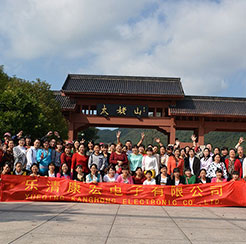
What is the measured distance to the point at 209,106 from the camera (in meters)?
23.0

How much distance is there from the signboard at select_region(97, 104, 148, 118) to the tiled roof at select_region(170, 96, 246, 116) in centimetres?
229

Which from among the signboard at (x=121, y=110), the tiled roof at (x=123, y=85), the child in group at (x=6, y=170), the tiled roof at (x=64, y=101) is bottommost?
the child in group at (x=6, y=170)

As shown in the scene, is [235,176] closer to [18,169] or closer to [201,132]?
[18,169]

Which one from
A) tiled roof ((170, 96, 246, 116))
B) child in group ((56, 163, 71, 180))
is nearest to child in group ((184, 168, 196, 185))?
child in group ((56, 163, 71, 180))

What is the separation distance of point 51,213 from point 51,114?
546 inches

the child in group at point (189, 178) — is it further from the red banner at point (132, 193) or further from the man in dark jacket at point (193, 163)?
the man in dark jacket at point (193, 163)

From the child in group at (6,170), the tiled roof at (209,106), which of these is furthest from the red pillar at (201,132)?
the child in group at (6,170)

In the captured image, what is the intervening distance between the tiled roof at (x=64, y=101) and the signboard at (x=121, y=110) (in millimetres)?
2071

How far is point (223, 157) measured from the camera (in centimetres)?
842

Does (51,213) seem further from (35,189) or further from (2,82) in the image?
(2,82)

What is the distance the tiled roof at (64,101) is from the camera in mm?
21844

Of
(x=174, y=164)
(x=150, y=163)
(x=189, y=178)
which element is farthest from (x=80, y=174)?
(x=189, y=178)

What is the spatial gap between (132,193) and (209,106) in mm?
17649

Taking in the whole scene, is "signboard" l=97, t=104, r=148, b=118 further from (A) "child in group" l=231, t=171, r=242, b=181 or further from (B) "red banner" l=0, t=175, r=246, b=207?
(B) "red banner" l=0, t=175, r=246, b=207
